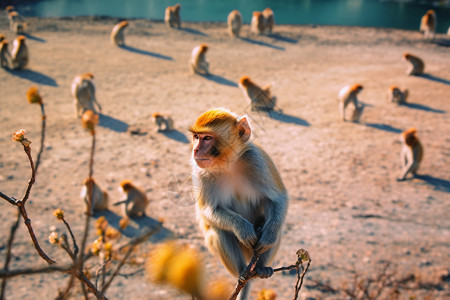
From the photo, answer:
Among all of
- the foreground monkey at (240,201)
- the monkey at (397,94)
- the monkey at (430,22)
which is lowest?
the monkey at (397,94)

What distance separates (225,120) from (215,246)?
41.6 inches

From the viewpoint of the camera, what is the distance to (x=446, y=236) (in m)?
6.43

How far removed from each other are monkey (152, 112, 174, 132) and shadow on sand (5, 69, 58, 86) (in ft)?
15.6

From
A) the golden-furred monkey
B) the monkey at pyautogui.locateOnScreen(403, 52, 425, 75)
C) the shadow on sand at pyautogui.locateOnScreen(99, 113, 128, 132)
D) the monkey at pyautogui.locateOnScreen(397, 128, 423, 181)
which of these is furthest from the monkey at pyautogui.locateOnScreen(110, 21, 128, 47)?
the monkey at pyautogui.locateOnScreen(397, 128, 423, 181)

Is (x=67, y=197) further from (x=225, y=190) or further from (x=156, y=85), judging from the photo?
(x=156, y=85)

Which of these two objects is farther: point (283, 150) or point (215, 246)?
point (283, 150)

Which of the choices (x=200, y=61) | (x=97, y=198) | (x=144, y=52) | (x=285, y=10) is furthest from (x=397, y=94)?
(x=285, y=10)

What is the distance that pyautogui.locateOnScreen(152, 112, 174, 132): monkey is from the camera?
32.1ft

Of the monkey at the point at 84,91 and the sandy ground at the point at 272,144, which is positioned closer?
the sandy ground at the point at 272,144

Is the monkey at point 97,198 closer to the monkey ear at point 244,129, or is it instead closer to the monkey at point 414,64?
the monkey ear at point 244,129

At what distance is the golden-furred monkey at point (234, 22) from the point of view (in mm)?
17812

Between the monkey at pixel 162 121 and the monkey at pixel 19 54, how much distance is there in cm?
613

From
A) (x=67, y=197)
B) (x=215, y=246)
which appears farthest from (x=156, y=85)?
(x=215, y=246)

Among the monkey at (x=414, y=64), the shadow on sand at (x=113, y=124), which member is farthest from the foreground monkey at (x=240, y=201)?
the monkey at (x=414, y=64)
